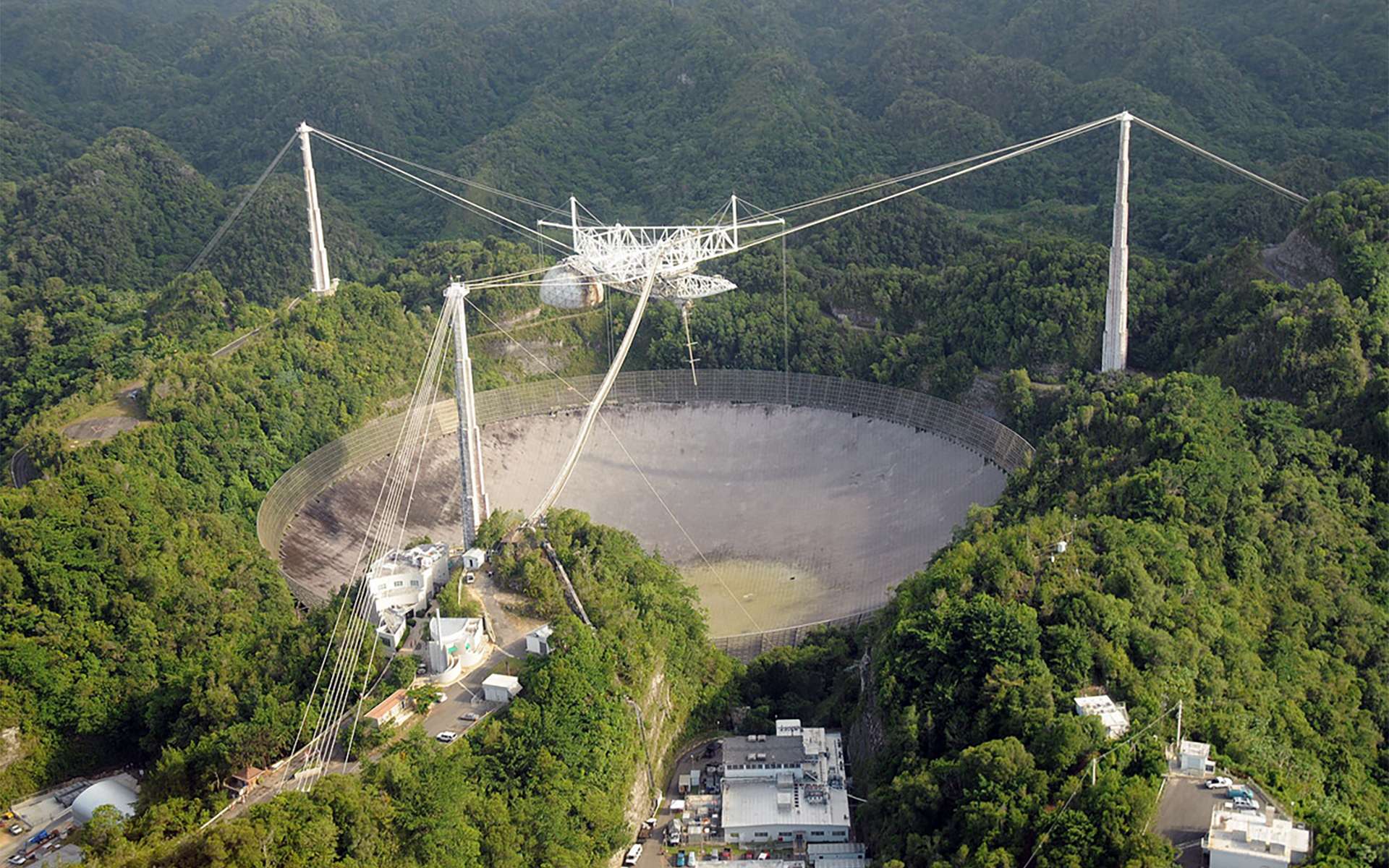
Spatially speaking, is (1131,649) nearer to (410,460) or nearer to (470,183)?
(410,460)

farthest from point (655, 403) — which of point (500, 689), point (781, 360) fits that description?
point (500, 689)

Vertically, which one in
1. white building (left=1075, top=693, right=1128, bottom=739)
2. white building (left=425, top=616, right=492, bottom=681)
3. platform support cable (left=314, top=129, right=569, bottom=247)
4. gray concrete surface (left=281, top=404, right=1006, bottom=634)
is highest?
platform support cable (left=314, top=129, right=569, bottom=247)

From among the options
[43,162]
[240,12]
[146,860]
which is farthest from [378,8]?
[146,860]

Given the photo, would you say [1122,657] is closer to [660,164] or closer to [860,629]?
[860,629]

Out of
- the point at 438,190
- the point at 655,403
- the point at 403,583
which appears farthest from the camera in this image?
the point at 438,190

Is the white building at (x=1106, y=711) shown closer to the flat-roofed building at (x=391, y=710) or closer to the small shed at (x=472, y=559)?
the flat-roofed building at (x=391, y=710)

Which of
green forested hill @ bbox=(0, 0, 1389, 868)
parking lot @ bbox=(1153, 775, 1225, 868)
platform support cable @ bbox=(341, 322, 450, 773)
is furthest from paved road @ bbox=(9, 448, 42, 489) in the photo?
parking lot @ bbox=(1153, 775, 1225, 868)

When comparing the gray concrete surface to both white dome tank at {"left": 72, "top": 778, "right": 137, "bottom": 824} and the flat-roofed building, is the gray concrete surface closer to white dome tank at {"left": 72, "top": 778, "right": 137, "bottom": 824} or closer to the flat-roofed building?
white dome tank at {"left": 72, "top": 778, "right": 137, "bottom": 824}
